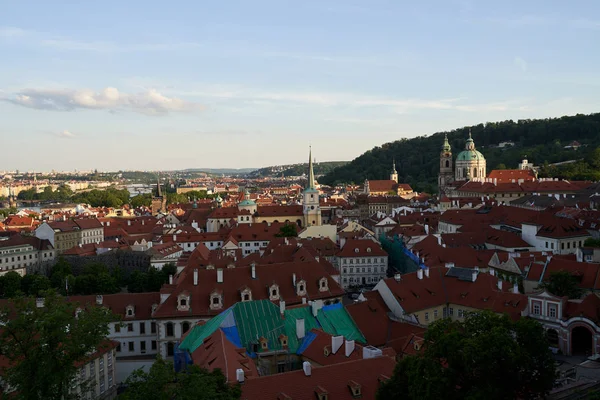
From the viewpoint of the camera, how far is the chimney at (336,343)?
31250mm

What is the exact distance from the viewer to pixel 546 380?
22156 mm

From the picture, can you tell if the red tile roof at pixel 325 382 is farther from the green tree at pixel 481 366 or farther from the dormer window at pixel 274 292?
the dormer window at pixel 274 292

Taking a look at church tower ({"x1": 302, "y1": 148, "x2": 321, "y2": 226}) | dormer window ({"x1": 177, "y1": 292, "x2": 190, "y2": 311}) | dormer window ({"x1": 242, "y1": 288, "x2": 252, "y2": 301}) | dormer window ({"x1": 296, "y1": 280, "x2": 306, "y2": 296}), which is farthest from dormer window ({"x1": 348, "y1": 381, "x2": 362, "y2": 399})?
church tower ({"x1": 302, "y1": 148, "x2": 321, "y2": 226})

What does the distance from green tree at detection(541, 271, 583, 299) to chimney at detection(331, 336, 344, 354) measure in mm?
17104

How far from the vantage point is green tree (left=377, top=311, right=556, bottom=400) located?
2120cm

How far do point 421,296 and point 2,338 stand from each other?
28.8 meters

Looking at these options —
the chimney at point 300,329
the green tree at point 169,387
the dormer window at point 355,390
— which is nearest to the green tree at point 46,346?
the green tree at point 169,387

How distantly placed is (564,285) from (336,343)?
17.9m

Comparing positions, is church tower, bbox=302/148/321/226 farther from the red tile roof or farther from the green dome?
the red tile roof

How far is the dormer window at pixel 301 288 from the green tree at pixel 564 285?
16755mm

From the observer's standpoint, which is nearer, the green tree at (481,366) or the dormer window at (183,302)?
the green tree at (481,366)

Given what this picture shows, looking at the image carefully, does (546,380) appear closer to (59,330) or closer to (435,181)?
(59,330)

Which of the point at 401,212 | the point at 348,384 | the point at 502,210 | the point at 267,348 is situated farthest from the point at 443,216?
the point at 348,384

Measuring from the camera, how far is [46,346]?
22047mm
